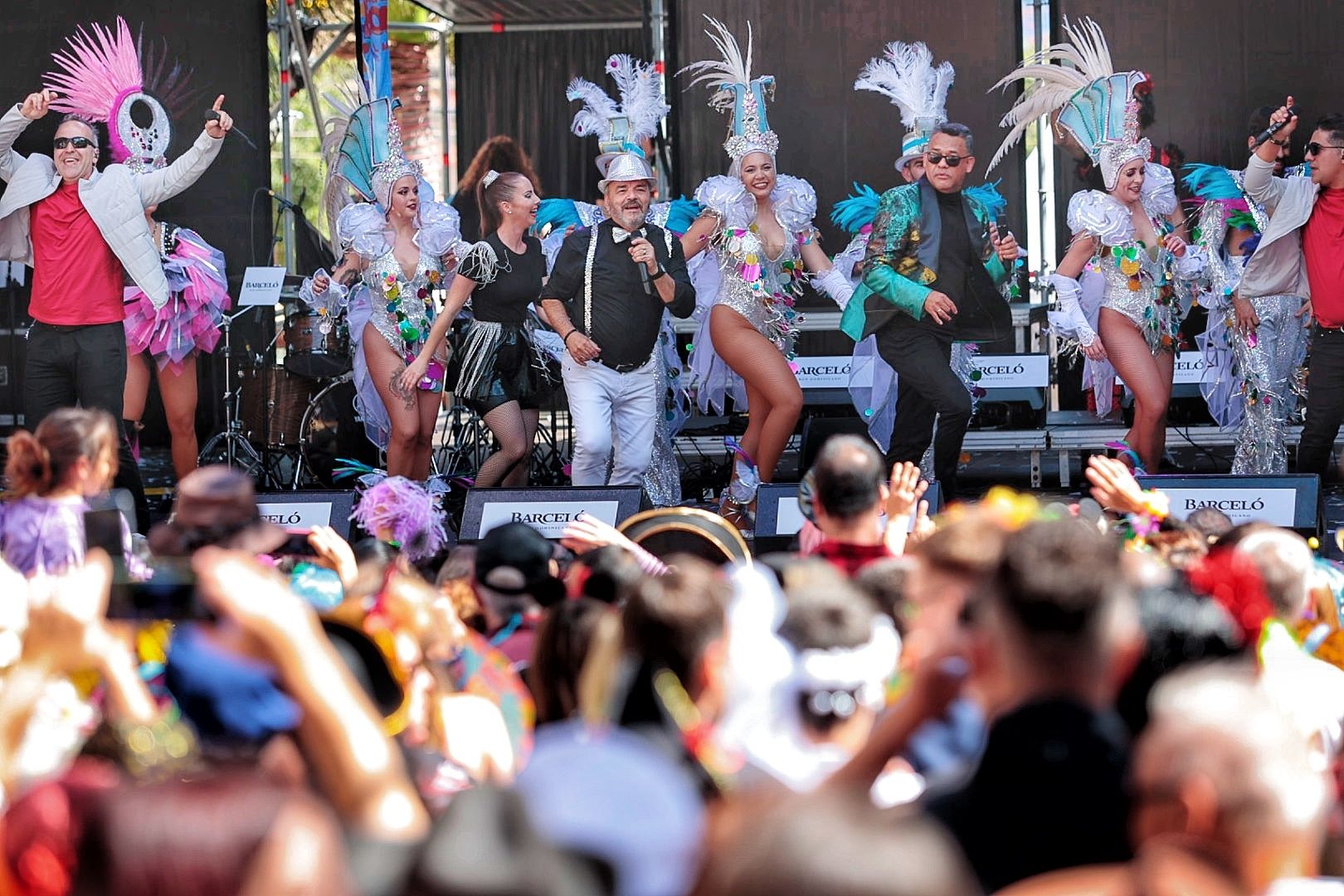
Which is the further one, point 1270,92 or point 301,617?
point 1270,92

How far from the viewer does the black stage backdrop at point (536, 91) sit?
1348cm

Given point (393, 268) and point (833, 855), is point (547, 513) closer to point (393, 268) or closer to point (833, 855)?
point (393, 268)

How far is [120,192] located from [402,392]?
160 cm

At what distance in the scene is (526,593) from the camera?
292 cm

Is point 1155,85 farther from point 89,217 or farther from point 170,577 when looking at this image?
point 170,577

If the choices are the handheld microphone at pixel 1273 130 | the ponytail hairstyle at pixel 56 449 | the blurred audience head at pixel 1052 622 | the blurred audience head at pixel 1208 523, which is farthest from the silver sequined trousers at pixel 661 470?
the blurred audience head at pixel 1052 622

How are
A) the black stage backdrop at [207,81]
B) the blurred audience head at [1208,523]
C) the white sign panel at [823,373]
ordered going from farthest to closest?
the black stage backdrop at [207,81], the white sign panel at [823,373], the blurred audience head at [1208,523]

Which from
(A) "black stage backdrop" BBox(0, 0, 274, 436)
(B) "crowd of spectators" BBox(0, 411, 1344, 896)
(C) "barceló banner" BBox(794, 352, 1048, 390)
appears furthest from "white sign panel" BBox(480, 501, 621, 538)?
(A) "black stage backdrop" BBox(0, 0, 274, 436)

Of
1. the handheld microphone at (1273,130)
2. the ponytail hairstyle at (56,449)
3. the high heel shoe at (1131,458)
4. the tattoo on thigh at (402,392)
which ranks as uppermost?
the handheld microphone at (1273,130)

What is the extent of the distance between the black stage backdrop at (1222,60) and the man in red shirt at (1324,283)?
1.87 meters

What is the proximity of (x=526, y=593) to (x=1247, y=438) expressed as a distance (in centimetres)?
534

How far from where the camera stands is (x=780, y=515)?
6062 millimetres

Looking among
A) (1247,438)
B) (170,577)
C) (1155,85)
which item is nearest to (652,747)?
(170,577)

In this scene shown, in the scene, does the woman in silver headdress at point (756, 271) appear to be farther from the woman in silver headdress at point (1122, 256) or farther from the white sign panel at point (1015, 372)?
the white sign panel at point (1015, 372)
